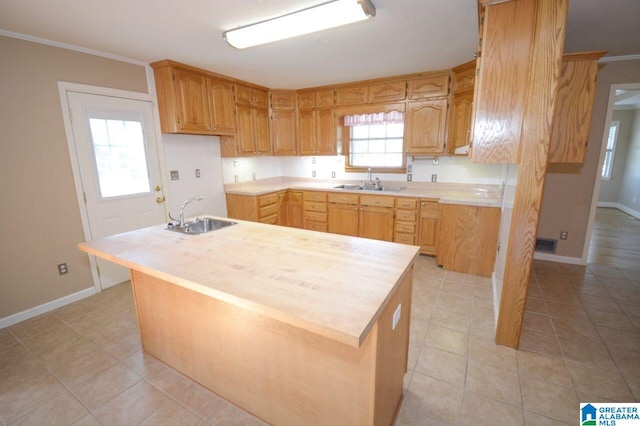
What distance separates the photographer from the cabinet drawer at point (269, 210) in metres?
4.23

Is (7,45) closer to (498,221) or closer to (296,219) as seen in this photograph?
(296,219)

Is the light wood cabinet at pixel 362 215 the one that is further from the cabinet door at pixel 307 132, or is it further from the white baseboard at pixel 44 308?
the white baseboard at pixel 44 308

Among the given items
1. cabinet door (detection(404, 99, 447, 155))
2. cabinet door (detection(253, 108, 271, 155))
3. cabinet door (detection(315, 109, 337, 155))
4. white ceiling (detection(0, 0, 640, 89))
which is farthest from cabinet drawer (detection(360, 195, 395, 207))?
cabinet door (detection(253, 108, 271, 155))

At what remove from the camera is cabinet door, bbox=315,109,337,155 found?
4.47 meters

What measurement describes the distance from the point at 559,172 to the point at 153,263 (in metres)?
4.48

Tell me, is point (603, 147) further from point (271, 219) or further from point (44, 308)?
point (44, 308)

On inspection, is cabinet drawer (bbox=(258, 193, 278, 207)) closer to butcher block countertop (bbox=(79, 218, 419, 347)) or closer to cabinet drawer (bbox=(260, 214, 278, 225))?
cabinet drawer (bbox=(260, 214, 278, 225))

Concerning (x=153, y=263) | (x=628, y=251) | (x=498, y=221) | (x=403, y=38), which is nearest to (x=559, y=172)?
(x=498, y=221)

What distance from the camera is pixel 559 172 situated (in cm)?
356

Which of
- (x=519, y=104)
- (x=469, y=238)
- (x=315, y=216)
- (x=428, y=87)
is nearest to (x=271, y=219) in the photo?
(x=315, y=216)

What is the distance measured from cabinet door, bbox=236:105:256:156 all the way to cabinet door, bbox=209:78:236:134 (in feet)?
0.43

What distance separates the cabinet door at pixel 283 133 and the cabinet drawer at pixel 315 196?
2.53ft

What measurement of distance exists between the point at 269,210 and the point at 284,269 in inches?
119

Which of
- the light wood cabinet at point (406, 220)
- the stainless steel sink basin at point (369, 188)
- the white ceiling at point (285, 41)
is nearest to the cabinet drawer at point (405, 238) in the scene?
the light wood cabinet at point (406, 220)
